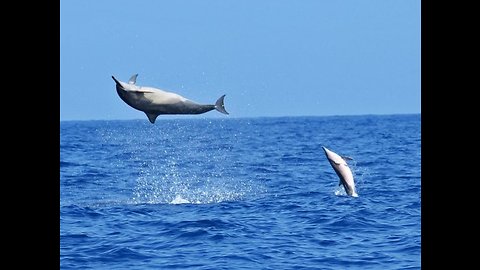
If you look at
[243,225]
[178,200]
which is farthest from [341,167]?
[178,200]

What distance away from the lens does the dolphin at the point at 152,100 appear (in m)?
10.6

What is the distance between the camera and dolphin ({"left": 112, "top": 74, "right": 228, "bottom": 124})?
10594 mm

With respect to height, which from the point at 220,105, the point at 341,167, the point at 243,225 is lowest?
the point at 243,225

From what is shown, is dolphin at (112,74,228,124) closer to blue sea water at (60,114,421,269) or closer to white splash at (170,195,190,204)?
blue sea water at (60,114,421,269)

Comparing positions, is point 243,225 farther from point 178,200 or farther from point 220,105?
point 178,200

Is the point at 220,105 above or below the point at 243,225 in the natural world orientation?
above

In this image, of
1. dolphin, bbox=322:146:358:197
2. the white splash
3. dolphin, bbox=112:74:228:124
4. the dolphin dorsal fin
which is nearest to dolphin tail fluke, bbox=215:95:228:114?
dolphin, bbox=112:74:228:124

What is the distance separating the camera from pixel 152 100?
10820mm

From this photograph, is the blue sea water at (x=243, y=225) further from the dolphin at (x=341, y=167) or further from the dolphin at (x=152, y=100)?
the dolphin at (x=152, y=100)
